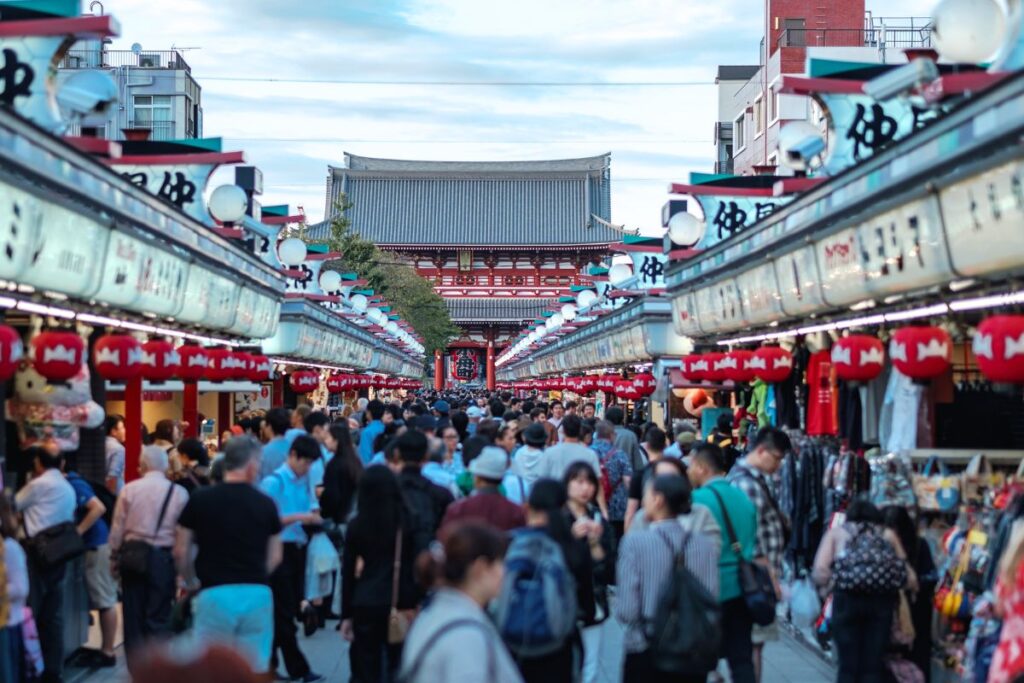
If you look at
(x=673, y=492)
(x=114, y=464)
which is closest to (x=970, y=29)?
(x=673, y=492)

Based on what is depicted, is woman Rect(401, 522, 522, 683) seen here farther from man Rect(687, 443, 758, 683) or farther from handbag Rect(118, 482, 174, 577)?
handbag Rect(118, 482, 174, 577)

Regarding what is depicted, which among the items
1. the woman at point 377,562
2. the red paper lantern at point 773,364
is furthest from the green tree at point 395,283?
the woman at point 377,562

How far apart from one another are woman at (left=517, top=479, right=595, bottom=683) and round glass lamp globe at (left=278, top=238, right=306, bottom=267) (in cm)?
1628

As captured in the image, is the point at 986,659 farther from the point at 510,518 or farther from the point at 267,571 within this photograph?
the point at 267,571

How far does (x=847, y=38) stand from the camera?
4309cm

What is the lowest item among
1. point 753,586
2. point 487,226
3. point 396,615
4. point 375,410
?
point 396,615

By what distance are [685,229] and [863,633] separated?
11.5 meters

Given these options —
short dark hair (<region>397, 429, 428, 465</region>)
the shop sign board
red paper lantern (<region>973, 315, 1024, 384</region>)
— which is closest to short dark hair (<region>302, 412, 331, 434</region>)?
short dark hair (<region>397, 429, 428, 465</region>)

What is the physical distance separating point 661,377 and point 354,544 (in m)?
16.2

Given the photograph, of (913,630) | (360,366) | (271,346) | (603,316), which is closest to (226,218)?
(271,346)

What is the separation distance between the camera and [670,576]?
24.7ft

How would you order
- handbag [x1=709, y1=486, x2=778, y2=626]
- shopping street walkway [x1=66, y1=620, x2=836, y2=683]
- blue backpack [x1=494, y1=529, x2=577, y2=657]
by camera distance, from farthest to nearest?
shopping street walkway [x1=66, y1=620, x2=836, y2=683]
handbag [x1=709, y1=486, x2=778, y2=626]
blue backpack [x1=494, y1=529, x2=577, y2=657]

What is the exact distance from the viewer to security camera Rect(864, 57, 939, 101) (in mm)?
9172

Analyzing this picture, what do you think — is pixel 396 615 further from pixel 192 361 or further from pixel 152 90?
pixel 152 90
